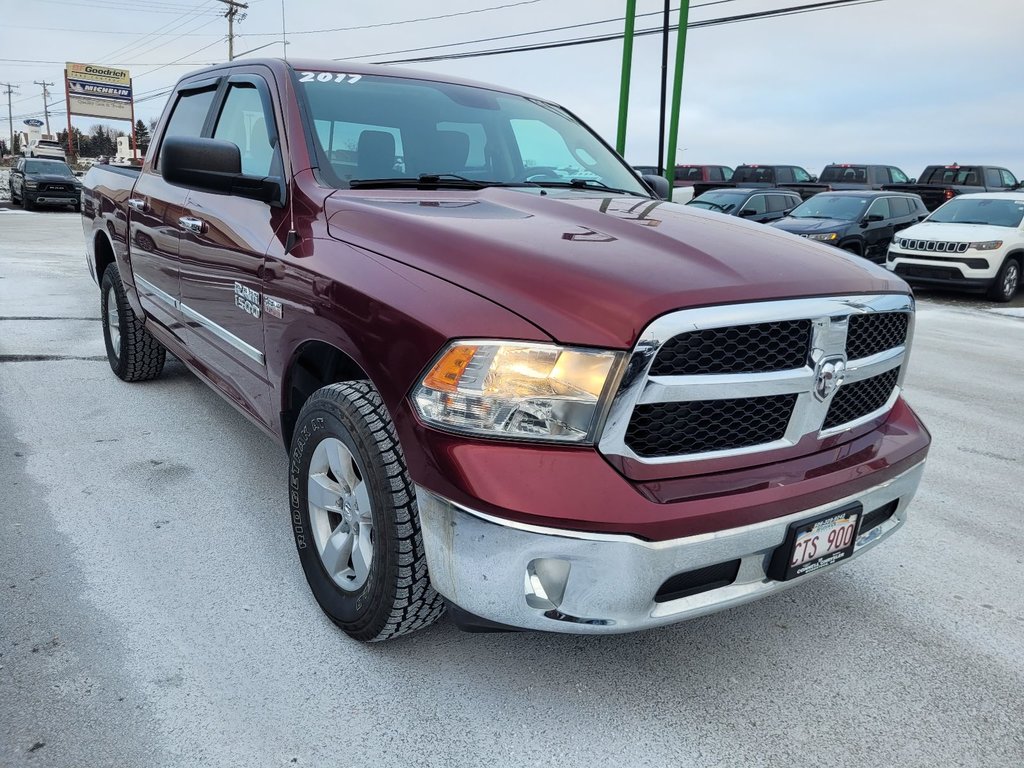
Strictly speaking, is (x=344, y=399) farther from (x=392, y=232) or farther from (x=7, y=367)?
(x=7, y=367)

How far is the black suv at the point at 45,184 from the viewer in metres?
22.3

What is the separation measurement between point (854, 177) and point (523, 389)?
992 inches

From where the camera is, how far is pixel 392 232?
7.45 ft

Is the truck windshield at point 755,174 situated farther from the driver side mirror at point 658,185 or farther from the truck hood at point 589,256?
the truck hood at point 589,256

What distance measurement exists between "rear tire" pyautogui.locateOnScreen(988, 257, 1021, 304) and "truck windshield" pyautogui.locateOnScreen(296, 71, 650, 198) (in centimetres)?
1023

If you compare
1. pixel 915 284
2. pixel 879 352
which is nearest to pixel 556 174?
pixel 879 352

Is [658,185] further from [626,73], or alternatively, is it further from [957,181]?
[957,181]

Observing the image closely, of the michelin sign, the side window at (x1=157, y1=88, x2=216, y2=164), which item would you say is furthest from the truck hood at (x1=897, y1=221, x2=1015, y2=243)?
the michelin sign

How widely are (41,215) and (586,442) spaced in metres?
24.2

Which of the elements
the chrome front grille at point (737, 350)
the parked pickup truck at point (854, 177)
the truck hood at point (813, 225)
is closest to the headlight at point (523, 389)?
the chrome front grille at point (737, 350)

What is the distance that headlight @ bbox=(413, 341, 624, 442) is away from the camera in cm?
182

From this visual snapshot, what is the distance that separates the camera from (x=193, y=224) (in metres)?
3.36

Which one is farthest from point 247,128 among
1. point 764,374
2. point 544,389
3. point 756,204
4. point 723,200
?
point 756,204

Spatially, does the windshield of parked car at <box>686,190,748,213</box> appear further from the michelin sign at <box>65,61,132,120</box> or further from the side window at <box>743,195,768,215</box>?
the michelin sign at <box>65,61,132,120</box>
